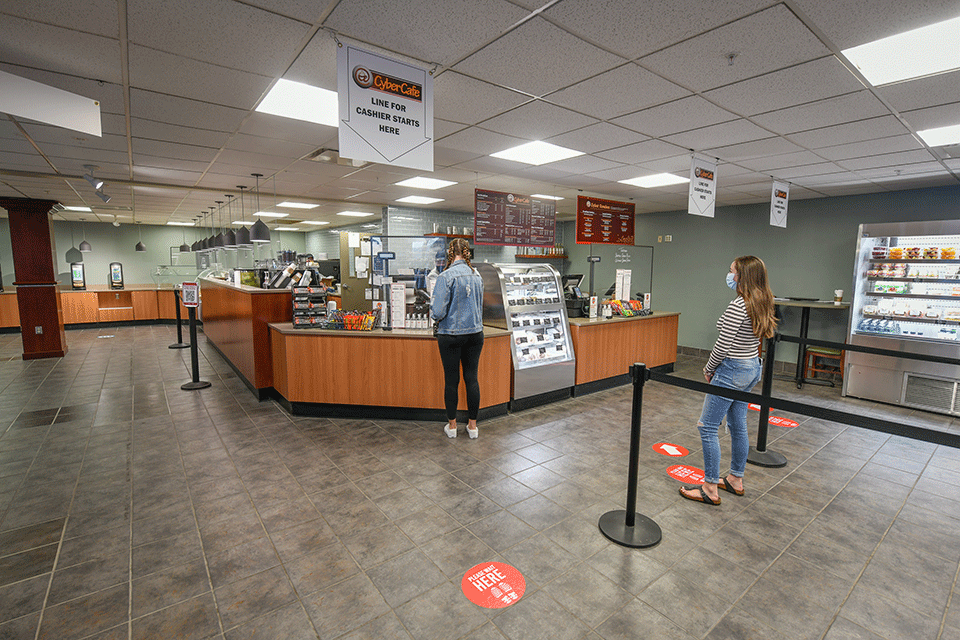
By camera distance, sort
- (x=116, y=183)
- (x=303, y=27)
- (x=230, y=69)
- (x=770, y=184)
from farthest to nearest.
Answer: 1. (x=116, y=183)
2. (x=770, y=184)
3. (x=230, y=69)
4. (x=303, y=27)

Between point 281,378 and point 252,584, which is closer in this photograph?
point 252,584

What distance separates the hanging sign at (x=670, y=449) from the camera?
4.08m

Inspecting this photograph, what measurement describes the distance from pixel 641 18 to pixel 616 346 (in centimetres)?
465

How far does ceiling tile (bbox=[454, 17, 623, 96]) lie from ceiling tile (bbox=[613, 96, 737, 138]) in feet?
2.96

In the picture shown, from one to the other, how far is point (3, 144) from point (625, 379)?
25.5ft

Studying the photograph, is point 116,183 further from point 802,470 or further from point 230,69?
point 802,470

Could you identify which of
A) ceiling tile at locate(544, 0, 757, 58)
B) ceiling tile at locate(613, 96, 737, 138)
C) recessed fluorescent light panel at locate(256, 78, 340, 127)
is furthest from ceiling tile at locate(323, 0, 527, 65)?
ceiling tile at locate(613, 96, 737, 138)

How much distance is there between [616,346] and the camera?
6.29 meters

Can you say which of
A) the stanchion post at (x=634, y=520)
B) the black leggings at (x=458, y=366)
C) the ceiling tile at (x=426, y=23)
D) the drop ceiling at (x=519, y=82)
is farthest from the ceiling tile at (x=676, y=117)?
the black leggings at (x=458, y=366)

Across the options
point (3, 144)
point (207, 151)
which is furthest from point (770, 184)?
point (3, 144)

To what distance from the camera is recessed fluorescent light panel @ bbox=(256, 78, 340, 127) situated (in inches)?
126

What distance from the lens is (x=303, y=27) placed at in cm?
234

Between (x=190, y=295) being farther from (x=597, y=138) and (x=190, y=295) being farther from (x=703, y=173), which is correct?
(x=703, y=173)

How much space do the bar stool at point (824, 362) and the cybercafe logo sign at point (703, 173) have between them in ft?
12.4
